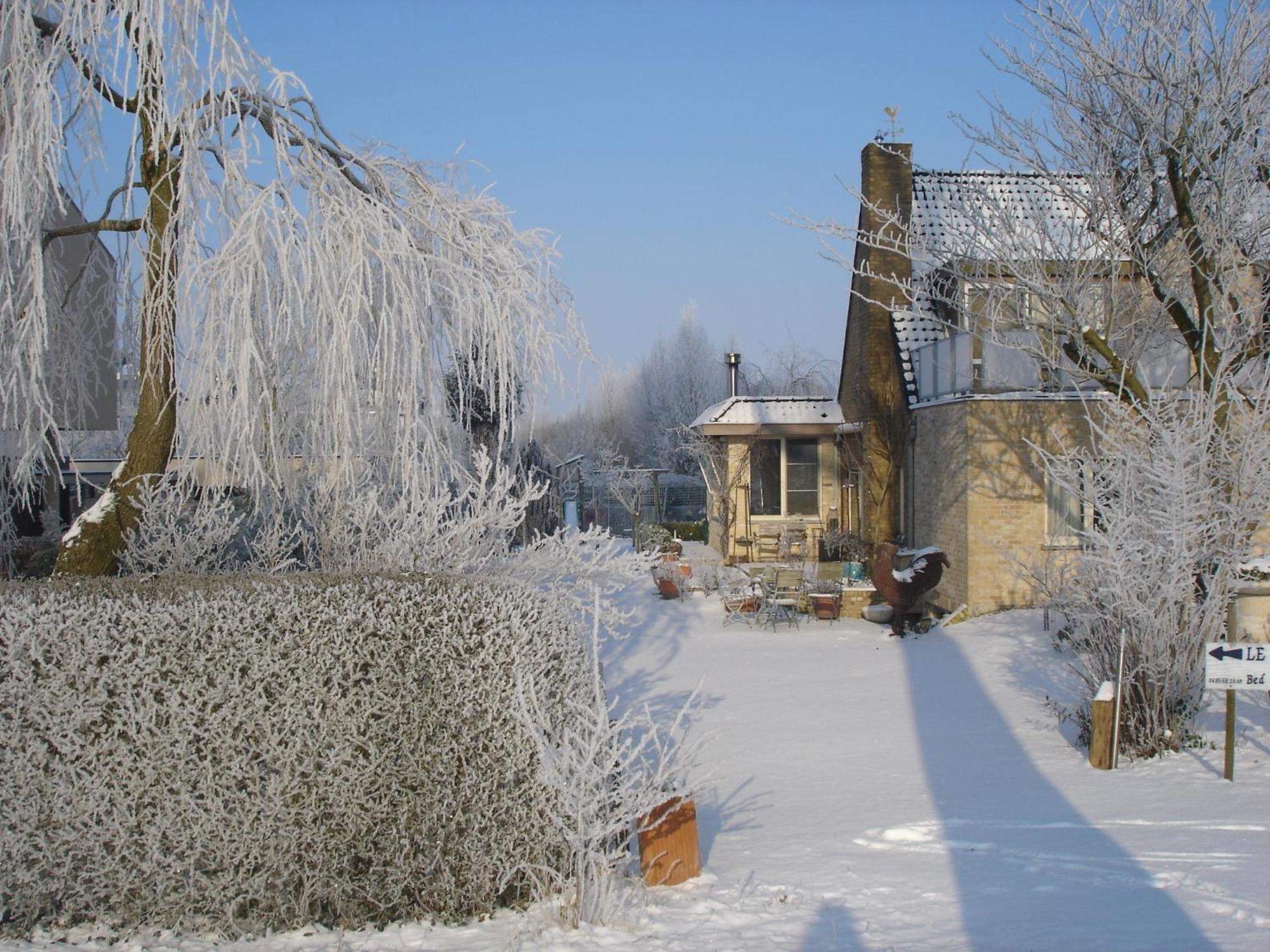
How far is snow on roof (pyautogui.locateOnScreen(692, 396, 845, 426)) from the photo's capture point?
20938mm

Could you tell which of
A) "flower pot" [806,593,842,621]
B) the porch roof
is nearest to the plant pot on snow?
"flower pot" [806,593,842,621]

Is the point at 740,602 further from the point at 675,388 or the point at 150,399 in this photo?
the point at 675,388

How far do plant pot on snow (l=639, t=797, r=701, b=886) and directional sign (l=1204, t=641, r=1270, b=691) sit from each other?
11.8 ft

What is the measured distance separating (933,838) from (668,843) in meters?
1.74

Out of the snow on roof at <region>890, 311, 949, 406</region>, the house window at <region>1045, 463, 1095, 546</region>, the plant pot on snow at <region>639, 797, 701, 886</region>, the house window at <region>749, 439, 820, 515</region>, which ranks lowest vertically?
the plant pot on snow at <region>639, 797, 701, 886</region>

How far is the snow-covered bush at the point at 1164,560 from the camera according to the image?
741cm

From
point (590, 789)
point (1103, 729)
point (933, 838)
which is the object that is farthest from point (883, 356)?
point (590, 789)

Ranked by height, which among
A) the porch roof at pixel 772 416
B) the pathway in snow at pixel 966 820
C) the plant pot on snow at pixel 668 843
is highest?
the porch roof at pixel 772 416

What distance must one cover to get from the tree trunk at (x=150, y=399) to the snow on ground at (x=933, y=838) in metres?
2.47

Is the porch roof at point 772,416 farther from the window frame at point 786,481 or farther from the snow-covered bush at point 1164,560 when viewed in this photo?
the snow-covered bush at point 1164,560

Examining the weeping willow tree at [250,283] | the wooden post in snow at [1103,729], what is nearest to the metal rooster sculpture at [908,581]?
the wooden post in snow at [1103,729]

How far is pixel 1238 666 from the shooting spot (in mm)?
6371

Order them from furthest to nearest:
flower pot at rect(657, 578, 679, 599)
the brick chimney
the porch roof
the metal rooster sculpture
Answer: the porch roof < the brick chimney < flower pot at rect(657, 578, 679, 599) < the metal rooster sculpture

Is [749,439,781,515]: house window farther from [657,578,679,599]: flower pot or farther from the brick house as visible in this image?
[657,578,679,599]: flower pot
